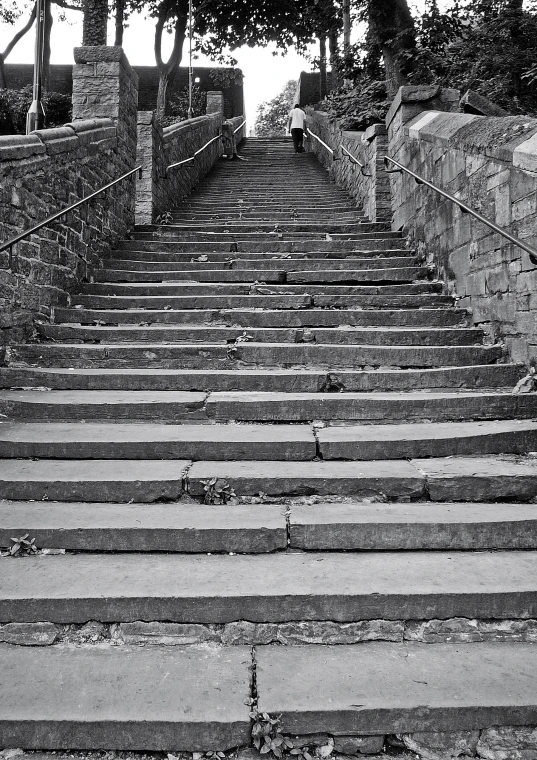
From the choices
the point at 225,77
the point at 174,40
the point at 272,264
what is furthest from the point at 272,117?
the point at 272,264

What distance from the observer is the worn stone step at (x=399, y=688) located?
2.12 m

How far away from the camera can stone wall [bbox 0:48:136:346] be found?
4789 mm

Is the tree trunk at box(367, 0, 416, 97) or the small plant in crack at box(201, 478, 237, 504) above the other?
the tree trunk at box(367, 0, 416, 97)

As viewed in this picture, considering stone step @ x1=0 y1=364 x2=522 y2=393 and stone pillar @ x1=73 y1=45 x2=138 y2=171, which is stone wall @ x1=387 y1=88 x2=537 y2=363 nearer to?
stone step @ x1=0 y1=364 x2=522 y2=393

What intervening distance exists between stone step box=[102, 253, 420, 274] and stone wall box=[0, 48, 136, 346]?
0.40 meters

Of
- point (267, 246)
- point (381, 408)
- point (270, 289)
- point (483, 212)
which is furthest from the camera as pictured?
point (267, 246)

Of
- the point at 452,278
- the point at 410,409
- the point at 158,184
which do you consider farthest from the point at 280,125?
the point at 410,409

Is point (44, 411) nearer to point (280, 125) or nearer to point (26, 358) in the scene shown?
point (26, 358)

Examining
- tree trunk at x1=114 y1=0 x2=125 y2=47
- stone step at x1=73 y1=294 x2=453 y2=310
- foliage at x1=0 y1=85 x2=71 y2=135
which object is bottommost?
stone step at x1=73 y1=294 x2=453 y2=310

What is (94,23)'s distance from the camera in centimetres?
1447

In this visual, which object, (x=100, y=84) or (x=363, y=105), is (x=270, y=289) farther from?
(x=363, y=105)

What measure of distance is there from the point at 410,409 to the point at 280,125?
31.8 metres

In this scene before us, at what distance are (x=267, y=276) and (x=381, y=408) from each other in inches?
103

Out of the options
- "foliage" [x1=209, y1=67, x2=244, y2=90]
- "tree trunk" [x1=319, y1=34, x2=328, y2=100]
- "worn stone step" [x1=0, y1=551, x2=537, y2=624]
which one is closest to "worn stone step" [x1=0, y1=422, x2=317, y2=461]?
"worn stone step" [x1=0, y1=551, x2=537, y2=624]
